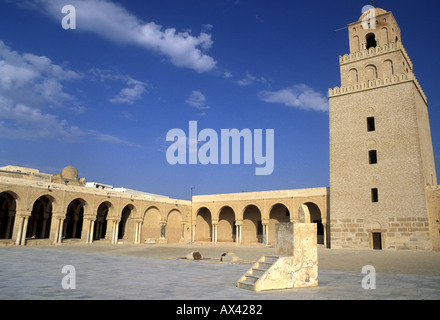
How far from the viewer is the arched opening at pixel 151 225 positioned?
102ft

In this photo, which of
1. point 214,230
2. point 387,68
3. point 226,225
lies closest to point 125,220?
point 214,230

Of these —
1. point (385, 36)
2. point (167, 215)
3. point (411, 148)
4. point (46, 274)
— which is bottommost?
point (46, 274)

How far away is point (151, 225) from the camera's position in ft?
104

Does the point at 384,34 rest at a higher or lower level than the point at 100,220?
higher

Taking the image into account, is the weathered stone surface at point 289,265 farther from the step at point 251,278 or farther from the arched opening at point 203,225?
the arched opening at point 203,225

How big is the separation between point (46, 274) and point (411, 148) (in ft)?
69.2

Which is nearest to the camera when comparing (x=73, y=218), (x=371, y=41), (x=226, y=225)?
(x=371, y=41)

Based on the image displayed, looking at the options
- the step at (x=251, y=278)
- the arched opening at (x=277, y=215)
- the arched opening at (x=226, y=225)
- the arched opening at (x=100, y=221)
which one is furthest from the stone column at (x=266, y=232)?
the step at (x=251, y=278)

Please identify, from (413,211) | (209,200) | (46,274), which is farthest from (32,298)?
(209,200)

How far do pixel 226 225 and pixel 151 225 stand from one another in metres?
7.81

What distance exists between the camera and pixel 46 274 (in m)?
8.23

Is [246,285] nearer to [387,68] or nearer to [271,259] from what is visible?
[271,259]

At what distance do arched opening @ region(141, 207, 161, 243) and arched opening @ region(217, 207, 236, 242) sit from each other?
21.6ft
